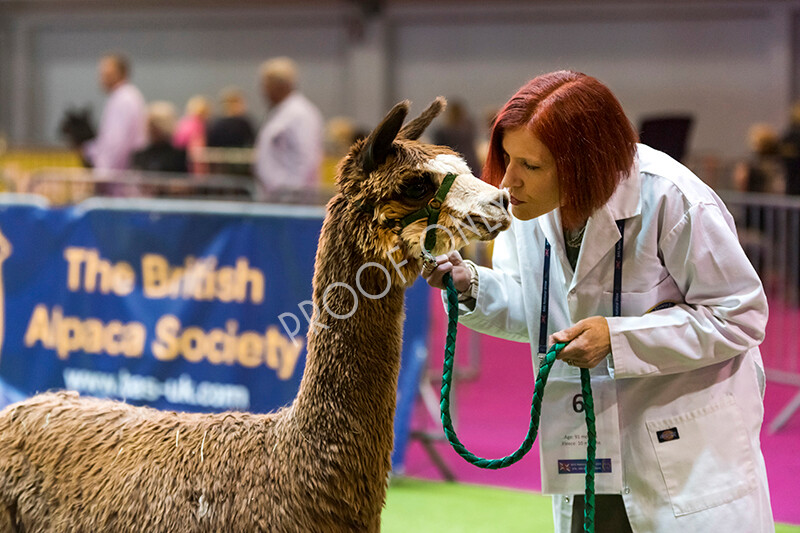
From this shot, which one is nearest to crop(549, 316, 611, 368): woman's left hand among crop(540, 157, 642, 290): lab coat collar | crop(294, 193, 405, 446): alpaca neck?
crop(540, 157, 642, 290): lab coat collar

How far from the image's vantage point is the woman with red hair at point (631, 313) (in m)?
1.93

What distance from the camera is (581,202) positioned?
1966 mm

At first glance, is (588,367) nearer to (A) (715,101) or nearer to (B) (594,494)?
(B) (594,494)

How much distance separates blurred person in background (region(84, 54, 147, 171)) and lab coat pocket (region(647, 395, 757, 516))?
8.32 meters

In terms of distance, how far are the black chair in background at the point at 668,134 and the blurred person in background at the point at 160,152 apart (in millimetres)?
6230

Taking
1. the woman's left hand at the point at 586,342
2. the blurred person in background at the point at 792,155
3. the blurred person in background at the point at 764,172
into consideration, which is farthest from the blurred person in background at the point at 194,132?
the woman's left hand at the point at 586,342

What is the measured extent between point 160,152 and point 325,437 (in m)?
7.87

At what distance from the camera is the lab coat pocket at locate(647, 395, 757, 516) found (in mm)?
1990

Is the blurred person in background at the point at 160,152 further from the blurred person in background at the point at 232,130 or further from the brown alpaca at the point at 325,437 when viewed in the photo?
the brown alpaca at the point at 325,437

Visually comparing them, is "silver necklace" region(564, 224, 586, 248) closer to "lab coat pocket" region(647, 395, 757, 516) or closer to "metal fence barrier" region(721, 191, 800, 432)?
"lab coat pocket" region(647, 395, 757, 516)

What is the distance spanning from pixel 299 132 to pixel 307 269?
11.3 feet

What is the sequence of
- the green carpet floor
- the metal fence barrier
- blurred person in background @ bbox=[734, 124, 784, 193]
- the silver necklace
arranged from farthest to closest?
blurred person in background @ bbox=[734, 124, 784, 193] < the metal fence barrier < the green carpet floor < the silver necklace

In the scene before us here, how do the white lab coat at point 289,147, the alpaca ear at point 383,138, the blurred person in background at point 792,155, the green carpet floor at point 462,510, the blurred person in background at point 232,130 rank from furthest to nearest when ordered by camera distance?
the blurred person in background at point 232,130 → the blurred person in background at point 792,155 → the white lab coat at point 289,147 → the green carpet floor at point 462,510 → the alpaca ear at point 383,138

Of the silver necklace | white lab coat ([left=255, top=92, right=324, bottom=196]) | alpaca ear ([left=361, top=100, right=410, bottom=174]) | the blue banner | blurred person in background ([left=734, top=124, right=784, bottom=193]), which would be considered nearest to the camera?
alpaca ear ([left=361, top=100, right=410, bottom=174])
